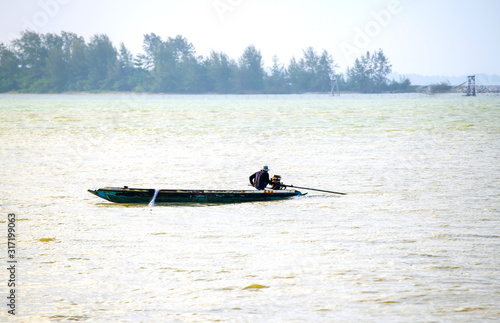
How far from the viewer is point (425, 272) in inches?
468

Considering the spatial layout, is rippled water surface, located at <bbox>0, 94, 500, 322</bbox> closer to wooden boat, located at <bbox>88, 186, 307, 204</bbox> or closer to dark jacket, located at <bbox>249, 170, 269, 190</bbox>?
wooden boat, located at <bbox>88, 186, 307, 204</bbox>

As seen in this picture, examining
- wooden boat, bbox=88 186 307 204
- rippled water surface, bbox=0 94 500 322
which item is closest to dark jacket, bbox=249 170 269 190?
rippled water surface, bbox=0 94 500 322

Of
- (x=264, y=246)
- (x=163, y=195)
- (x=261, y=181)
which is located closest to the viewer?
(x=264, y=246)

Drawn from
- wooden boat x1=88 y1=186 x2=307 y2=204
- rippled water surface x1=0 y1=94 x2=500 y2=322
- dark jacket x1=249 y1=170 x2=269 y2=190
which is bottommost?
rippled water surface x1=0 y1=94 x2=500 y2=322

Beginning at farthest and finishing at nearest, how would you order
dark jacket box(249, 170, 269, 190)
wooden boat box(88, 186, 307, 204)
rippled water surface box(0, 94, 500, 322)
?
1. dark jacket box(249, 170, 269, 190)
2. wooden boat box(88, 186, 307, 204)
3. rippled water surface box(0, 94, 500, 322)

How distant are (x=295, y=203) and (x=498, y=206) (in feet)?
21.6

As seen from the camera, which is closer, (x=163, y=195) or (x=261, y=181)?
(x=163, y=195)

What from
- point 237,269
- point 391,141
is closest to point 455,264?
point 237,269

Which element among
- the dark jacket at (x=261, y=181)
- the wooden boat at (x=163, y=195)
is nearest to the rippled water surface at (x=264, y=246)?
the wooden boat at (x=163, y=195)

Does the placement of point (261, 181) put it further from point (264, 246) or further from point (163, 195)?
point (264, 246)

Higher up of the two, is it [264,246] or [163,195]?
[163,195]

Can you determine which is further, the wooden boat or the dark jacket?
the dark jacket

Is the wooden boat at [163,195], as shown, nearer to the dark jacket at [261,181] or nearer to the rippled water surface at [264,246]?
the rippled water surface at [264,246]

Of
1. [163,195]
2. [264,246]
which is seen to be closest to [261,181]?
[163,195]
